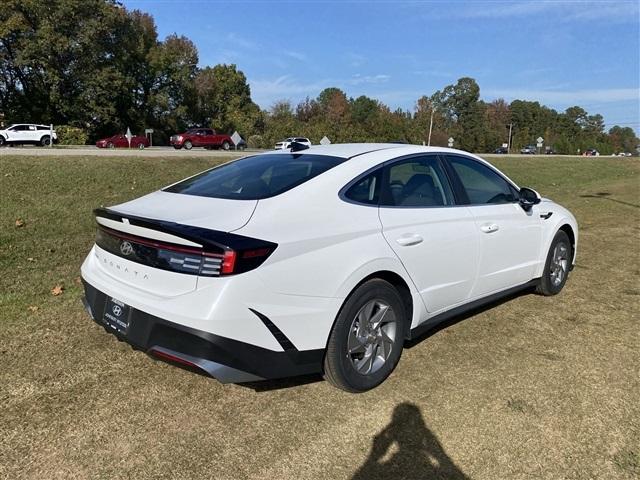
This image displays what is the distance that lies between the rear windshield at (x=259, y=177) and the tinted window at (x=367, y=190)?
220mm

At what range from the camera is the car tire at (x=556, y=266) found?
521 cm

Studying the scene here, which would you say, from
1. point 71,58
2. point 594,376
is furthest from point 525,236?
point 71,58

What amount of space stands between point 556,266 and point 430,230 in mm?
2348

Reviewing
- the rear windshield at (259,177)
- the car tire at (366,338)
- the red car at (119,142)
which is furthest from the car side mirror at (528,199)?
the red car at (119,142)

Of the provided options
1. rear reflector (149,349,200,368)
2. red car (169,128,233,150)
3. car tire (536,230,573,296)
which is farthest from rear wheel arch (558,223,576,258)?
red car (169,128,233,150)

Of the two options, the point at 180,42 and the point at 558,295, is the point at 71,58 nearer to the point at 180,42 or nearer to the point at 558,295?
the point at 180,42

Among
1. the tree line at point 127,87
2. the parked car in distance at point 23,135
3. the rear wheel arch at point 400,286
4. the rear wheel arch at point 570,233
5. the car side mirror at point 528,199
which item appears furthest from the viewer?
the tree line at point 127,87

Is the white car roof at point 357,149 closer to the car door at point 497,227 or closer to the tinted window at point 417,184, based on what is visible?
the tinted window at point 417,184

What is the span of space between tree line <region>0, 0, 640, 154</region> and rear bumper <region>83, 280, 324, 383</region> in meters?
45.2

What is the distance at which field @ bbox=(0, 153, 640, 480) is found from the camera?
107 inches

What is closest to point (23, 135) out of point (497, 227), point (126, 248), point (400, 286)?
point (126, 248)

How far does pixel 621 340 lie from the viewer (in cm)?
434

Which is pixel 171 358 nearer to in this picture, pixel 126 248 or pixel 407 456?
pixel 126 248

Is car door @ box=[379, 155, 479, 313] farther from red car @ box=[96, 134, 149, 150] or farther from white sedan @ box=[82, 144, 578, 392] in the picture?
red car @ box=[96, 134, 149, 150]
